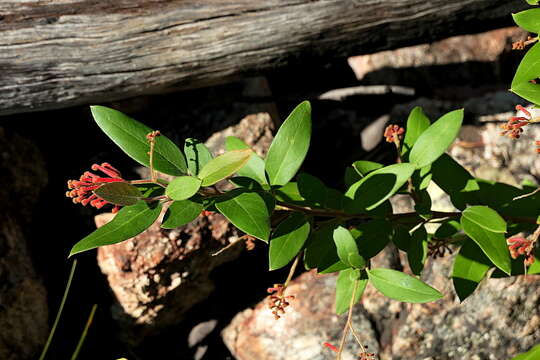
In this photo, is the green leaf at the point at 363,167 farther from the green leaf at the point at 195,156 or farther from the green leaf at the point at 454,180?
the green leaf at the point at 195,156

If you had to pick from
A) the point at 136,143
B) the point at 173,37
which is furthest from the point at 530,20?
the point at 173,37

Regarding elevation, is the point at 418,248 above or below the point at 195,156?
below

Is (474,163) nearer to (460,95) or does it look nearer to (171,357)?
(460,95)

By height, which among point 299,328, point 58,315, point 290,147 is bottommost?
point 299,328

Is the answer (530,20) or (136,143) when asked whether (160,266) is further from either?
(530,20)

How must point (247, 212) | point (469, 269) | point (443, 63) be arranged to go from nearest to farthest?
point (247, 212) < point (469, 269) < point (443, 63)

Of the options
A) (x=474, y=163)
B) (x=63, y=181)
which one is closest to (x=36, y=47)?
(x=63, y=181)

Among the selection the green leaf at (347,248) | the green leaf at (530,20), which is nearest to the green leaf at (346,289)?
the green leaf at (347,248)
